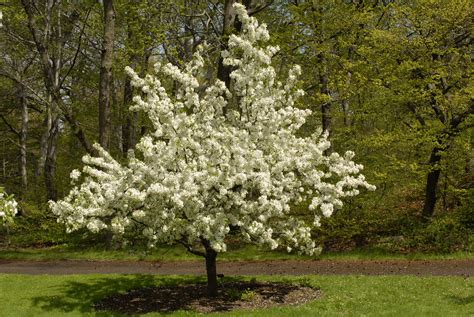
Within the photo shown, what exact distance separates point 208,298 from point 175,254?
898 centimetres

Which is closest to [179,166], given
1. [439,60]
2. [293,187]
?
[293,187]

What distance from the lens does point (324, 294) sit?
1474 centimetres

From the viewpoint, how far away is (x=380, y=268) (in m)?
18.8

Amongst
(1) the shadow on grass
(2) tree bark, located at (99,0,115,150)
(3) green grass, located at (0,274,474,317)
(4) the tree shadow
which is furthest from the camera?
(2) tree bark, located at (99,0,115,150)

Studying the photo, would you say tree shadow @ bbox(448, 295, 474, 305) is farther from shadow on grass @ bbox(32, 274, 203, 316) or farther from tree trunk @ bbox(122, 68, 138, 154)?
tree trunk @ bbox(122, 68, 138, 154)

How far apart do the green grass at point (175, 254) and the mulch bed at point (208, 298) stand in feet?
9.70

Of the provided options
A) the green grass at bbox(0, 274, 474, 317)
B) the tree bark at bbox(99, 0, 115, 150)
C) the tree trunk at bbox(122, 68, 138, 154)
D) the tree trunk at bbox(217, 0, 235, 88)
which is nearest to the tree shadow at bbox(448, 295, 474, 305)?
the green grass at bbox(0, 274, 474, 317)

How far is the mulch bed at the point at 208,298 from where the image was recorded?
45.5 ft

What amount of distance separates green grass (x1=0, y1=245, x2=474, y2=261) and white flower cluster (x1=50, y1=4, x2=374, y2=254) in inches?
249

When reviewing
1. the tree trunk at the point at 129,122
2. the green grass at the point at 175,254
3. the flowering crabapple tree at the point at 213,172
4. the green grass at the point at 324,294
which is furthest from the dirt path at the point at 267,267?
the tree trunk at the point at 129,122

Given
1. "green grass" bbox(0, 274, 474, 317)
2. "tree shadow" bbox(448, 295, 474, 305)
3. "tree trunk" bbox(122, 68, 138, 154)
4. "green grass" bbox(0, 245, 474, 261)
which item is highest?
"tree trunk" bbox(122, 68, 138, 154)

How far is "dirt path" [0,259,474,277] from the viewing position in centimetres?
1816

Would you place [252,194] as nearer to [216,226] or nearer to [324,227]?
[216,226]

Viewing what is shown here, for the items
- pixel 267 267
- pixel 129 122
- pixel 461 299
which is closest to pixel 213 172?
pixel 461 299
